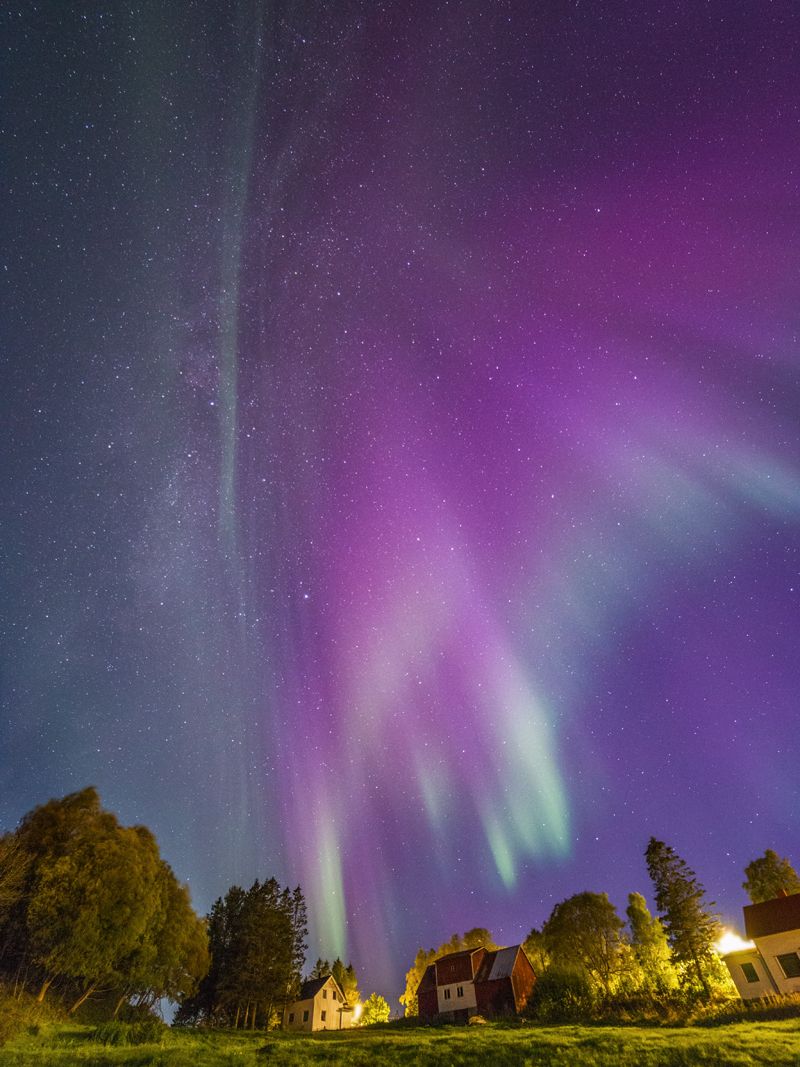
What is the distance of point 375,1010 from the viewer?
89.4m

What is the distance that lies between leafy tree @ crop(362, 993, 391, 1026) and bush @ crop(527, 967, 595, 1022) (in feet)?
215

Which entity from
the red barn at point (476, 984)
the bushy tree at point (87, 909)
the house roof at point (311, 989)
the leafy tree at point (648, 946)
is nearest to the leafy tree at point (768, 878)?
the leafy tree at point (648, 946)

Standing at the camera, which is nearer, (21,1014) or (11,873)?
(21,1014)

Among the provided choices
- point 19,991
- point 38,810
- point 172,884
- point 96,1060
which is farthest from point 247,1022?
point 96,1060

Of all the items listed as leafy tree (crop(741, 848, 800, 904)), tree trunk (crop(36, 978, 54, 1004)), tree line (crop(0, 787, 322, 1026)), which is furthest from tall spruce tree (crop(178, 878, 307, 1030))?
leafy tree (crop(741, 848, 800, 904))

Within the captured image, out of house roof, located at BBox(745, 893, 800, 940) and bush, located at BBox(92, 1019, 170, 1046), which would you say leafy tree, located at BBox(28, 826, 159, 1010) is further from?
house roof, located at BBox(745, 893, 800, 940)

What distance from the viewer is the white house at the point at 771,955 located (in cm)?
3841

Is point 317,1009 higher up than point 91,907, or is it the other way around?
point 91,907

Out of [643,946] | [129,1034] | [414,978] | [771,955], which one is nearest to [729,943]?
[771,955]

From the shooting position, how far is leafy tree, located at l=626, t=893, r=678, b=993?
43.0m

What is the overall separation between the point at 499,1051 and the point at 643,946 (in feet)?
145

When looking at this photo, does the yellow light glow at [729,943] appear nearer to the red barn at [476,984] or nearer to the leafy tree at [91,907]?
the red barn at [476,984]

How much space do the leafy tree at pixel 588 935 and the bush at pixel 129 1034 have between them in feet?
130

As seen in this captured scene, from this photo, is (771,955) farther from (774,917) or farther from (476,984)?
(476,984)
